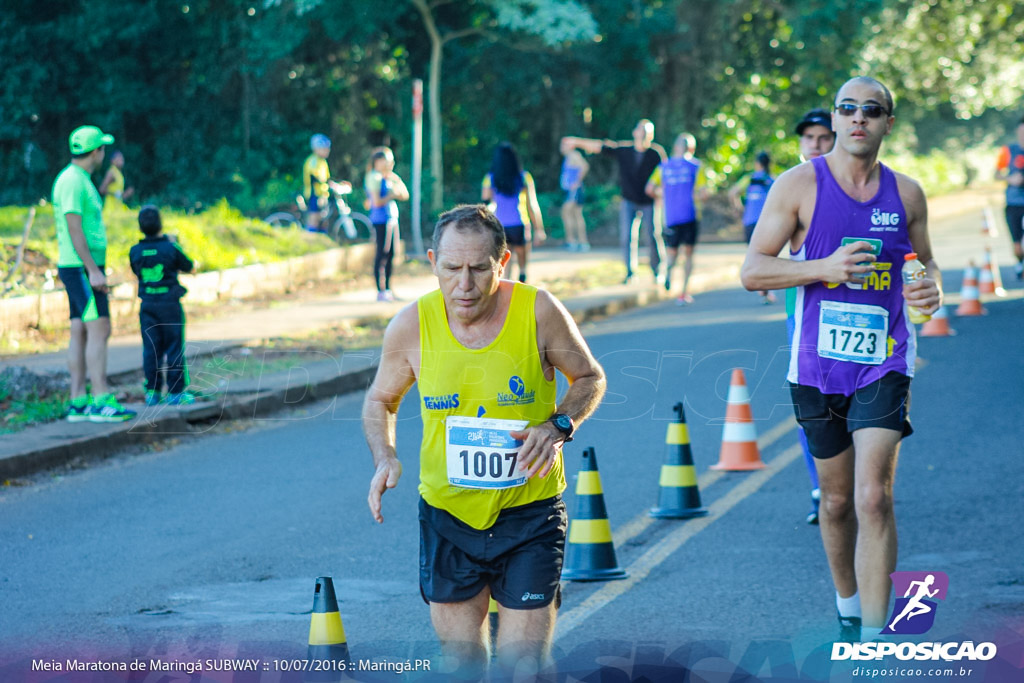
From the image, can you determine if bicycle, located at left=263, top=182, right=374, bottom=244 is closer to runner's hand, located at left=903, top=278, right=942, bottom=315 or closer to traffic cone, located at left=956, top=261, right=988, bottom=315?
traffic cone, located at left=956, top=261, right=988, bottom=315

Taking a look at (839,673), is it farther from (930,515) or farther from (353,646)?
(930,515)

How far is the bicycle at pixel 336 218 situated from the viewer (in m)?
24.3

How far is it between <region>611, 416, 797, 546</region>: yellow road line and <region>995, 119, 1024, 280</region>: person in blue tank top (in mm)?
7957

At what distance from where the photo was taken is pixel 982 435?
9766 mm

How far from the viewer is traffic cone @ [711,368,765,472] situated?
9.00 m

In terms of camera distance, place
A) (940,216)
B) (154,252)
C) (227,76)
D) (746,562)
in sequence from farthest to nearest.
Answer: (940,216)
(227,76)
(154,252)
(746,562)

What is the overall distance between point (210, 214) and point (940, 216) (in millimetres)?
22089

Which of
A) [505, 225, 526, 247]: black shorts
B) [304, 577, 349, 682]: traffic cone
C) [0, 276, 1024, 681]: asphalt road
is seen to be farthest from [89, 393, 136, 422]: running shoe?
[505, 225, 526, 247]: black shorts

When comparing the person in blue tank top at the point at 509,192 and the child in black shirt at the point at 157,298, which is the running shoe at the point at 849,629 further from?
the person in blue tank top at the point at 509,192

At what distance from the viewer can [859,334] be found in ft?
17.1

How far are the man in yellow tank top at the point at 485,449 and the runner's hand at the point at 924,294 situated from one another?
4.83ft

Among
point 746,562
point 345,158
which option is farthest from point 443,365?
point 345,158

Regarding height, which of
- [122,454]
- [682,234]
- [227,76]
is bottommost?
[122,454]

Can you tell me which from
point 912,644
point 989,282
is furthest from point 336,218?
point 912,644
